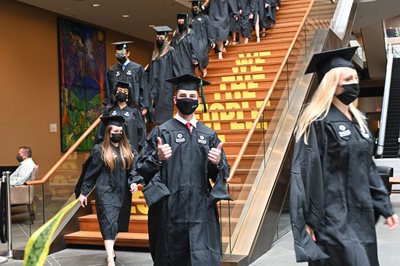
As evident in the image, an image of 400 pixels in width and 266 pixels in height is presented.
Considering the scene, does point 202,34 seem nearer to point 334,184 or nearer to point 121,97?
point 121,97

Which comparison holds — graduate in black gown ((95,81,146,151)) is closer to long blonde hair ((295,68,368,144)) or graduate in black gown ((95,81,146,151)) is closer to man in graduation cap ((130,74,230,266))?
man in graduation cap ((130,74,230,266))

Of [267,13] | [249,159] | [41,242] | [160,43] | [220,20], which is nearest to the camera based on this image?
[41,242]

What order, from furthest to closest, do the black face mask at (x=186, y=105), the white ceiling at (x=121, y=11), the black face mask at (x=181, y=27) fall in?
the white ceiling at (x=121, y=11)
the black face mask at (x=181, y=27)
the black face mask at (x=186, y=105)

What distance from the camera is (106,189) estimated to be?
6.15m

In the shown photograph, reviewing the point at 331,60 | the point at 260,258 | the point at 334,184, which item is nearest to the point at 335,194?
the point at 334,184

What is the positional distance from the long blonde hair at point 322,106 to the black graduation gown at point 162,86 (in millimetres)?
5943

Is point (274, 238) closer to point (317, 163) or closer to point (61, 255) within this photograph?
point (61, 255)

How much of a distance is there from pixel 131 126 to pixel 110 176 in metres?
1.52

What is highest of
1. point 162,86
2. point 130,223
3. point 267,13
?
point 267,13

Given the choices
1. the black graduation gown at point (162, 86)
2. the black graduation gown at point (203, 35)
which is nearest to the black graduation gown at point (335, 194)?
the black graduation gown at point (162, 86)

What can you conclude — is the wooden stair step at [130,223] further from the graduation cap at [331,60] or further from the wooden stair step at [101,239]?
the graduation cap at [331,60]

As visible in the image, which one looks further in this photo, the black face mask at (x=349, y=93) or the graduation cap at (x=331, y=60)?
the graduation cap at (x=331, y=60)

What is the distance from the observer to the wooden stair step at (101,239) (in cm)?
705

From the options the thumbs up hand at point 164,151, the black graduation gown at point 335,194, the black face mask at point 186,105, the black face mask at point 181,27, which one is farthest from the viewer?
the black face mask at point 181,27
